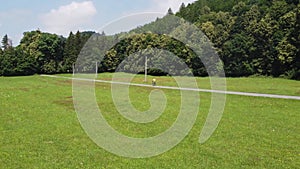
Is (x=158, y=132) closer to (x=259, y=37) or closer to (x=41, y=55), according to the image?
(x=259, y=37)

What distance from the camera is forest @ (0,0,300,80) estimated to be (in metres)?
74.2

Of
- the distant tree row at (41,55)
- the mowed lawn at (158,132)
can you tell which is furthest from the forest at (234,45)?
the mowed lawn at (158,132)

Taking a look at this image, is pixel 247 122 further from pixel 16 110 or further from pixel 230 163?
pixel 16 110

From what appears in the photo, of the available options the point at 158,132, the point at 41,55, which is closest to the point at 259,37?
the point at 158,132

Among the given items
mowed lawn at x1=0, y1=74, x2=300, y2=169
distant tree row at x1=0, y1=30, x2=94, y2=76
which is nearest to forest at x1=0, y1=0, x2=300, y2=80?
distant tree row at x1=0, y1=30, x2=94, y2=76

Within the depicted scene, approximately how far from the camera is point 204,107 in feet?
88.8

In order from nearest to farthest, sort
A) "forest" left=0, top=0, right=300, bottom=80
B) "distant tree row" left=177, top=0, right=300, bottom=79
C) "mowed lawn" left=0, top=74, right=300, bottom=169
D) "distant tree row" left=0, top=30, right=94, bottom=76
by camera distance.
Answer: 1. "mowed lawn" left=0, top=74, right=300, bottom=169
2. "distant tree row" left=177, top=0, right=300, bottom=79
3. "forest" left=0, top=0, right=300, bottom=80
4. "distant tree row" left=0, top=30, right=94, bottom=76

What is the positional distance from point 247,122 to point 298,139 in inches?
190

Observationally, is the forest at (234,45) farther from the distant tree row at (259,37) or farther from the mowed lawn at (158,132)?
the mowed lawn at (158,132)

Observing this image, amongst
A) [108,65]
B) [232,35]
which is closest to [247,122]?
[232,35]

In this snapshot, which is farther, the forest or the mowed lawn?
the forest

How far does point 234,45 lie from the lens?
8769cm

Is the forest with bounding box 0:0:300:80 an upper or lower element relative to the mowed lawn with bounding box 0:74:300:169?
upper

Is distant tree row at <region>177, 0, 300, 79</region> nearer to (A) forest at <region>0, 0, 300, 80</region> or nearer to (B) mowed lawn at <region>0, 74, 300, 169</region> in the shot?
(A) forest at <region>0, 0, 300, 80</region>
